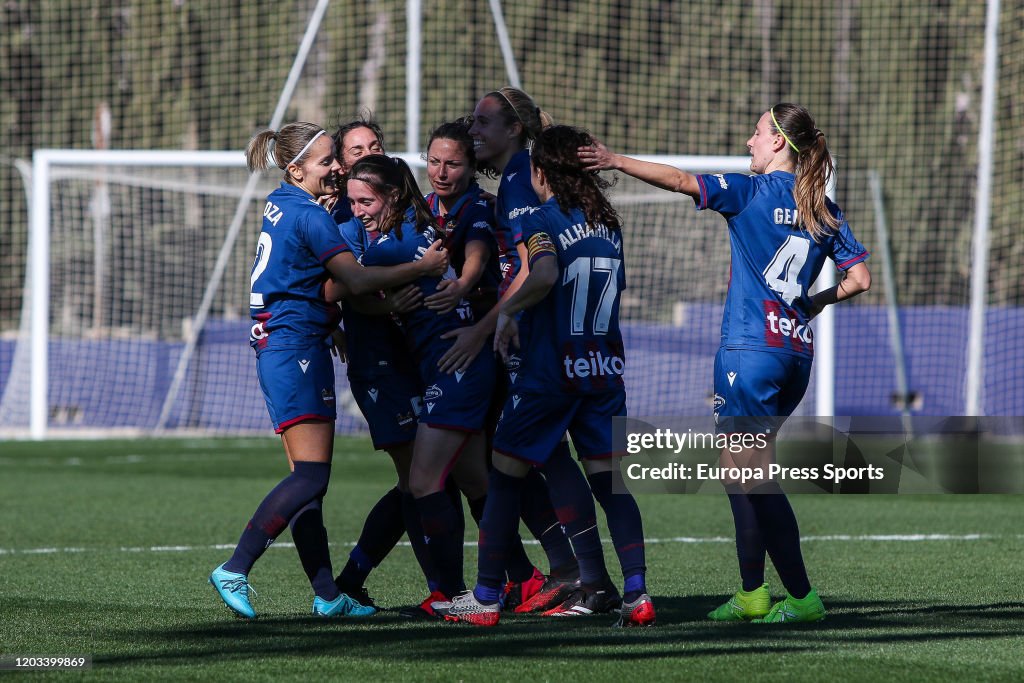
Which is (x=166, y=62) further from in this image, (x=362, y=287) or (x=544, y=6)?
(x=362, y=287)

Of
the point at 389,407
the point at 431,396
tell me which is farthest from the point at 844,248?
the point at 389,407

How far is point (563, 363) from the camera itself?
497 centimetres

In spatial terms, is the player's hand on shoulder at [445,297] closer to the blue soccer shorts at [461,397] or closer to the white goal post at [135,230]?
the blue soccer shorts at [461,397]

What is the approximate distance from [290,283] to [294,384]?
38 cm

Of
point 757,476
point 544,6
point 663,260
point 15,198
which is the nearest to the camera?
point 757,476

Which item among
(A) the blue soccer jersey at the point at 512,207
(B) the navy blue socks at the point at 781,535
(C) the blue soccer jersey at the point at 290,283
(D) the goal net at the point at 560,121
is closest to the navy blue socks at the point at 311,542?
(C) the blue soccer jersey at the point at 290,283

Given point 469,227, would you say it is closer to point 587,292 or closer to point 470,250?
point 470,250

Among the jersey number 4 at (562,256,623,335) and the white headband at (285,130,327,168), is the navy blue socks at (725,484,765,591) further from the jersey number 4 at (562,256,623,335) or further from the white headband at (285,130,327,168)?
the white headband at (285,130,327,168)

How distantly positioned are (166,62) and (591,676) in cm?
2113

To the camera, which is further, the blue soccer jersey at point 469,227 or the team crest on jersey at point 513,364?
the blue soccer jersey at point 469,227

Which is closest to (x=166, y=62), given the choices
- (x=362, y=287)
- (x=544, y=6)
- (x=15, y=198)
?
(x=15, y=198)

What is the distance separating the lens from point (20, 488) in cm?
1116

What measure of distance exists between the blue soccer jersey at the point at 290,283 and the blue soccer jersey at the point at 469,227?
1.55 feet

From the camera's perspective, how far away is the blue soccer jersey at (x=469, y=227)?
5.39 m
